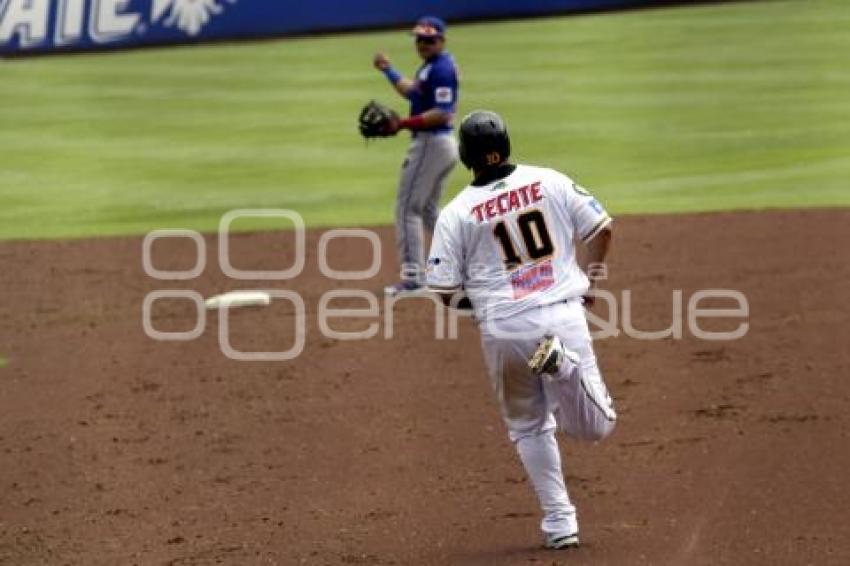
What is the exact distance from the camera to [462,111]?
20.1 meters

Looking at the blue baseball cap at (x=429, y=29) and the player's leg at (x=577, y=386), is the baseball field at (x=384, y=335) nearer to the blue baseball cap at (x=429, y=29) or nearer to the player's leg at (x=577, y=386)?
the player's leg at (x=577, y=386)

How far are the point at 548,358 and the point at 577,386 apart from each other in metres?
0.27

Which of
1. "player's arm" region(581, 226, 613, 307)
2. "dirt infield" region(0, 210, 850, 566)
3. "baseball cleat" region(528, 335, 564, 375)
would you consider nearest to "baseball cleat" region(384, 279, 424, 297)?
"dirt infield" region(0, 210, 850, 566)

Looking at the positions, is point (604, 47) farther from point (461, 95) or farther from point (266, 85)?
point (266, 85)

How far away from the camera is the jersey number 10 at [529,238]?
673 cm

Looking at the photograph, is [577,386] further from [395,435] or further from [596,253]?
[395,435]

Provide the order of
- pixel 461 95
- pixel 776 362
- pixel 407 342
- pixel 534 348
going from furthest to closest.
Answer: pixel 461 95, pixel 407 342, pixel 776 362, pixel 534 348

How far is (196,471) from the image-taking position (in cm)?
836

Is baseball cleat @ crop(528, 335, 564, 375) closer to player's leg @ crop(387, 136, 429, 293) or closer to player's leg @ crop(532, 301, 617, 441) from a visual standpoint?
player's leg @ crop(532, 301, 617, 441)

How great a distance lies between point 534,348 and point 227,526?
5.28ft

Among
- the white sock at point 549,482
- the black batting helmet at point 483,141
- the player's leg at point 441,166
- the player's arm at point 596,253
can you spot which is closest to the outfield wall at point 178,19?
the player's leg at point 441,166

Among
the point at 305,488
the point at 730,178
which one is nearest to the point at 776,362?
the point at 305,488

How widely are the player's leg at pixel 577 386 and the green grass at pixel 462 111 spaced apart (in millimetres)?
8329

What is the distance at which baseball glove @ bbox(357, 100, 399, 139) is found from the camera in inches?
488
